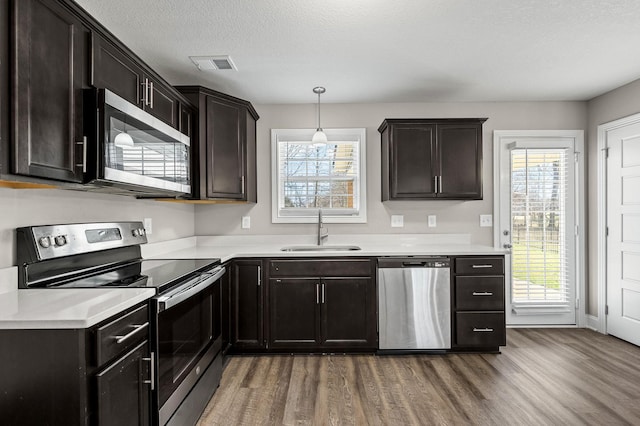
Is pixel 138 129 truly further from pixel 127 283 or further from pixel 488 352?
pixel 488 352

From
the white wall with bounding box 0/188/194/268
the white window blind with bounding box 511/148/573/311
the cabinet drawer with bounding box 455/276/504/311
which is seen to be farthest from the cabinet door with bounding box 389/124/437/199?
the white wall with bounding box 0/188/194/268

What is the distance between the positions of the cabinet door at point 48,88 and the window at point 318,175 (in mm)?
2248

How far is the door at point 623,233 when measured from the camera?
327 centimetres

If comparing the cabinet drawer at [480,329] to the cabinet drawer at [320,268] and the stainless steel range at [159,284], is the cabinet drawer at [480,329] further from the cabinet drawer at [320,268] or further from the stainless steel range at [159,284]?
the stainless steel range at [159,284]

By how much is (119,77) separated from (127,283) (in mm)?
1048

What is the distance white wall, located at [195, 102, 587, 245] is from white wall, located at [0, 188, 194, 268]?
2.46 ft

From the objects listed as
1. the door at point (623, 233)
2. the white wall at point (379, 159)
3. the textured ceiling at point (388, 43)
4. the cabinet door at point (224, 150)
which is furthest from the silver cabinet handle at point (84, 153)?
the door at point (623, 233)

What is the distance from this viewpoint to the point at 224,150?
10.3ft

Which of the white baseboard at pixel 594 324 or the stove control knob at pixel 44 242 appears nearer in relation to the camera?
the stove control knob at pixel 44 242

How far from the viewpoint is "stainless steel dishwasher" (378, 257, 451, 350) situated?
3086 millimetres

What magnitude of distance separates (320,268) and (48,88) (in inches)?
85.9

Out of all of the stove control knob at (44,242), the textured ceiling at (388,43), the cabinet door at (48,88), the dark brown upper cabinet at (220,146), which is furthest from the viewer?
the dark brown upper cabinet at (220,146)

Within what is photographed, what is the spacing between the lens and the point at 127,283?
1.80 m

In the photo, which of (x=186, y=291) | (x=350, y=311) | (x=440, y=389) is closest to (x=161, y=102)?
(x=186, y=291)
